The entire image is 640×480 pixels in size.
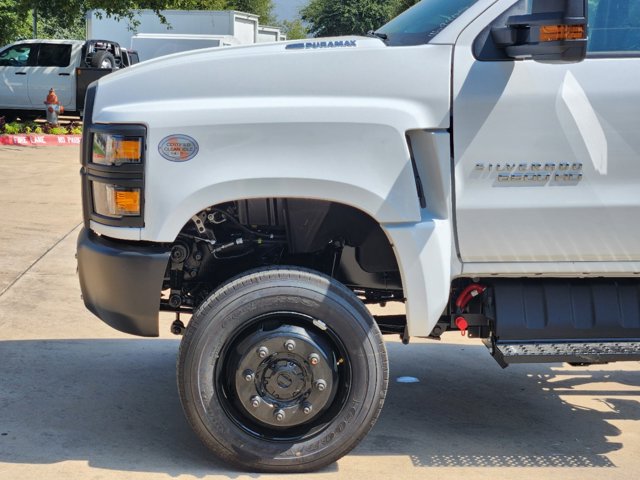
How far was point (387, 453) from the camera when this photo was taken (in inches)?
180

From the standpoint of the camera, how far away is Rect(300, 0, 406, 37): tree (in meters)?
66.2

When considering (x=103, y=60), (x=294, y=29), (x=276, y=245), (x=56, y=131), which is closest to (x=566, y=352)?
(x=276, y=245)

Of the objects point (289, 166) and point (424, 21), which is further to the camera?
point (424, 21)

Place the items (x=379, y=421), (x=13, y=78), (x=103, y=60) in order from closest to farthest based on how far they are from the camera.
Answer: (x=379, y=421)
(x=103, y=60)
(x=13, y=78)

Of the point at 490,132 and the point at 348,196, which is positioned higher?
the point at 490,132

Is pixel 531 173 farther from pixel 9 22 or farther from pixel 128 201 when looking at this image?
pixel 9 22

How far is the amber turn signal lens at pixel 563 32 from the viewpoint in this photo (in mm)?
3840

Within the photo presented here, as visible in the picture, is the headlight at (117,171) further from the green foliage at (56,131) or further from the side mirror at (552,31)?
the green foliage at (56,131)

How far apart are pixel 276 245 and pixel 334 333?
578 millimetres

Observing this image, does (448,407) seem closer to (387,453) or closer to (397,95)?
(387,453)

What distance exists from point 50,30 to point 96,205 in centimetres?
5009

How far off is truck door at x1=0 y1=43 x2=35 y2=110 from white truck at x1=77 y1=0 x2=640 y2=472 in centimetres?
2098

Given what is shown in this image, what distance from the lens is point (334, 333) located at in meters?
4.18

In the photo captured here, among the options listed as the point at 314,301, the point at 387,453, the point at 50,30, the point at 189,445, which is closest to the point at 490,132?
the point at 314,301
